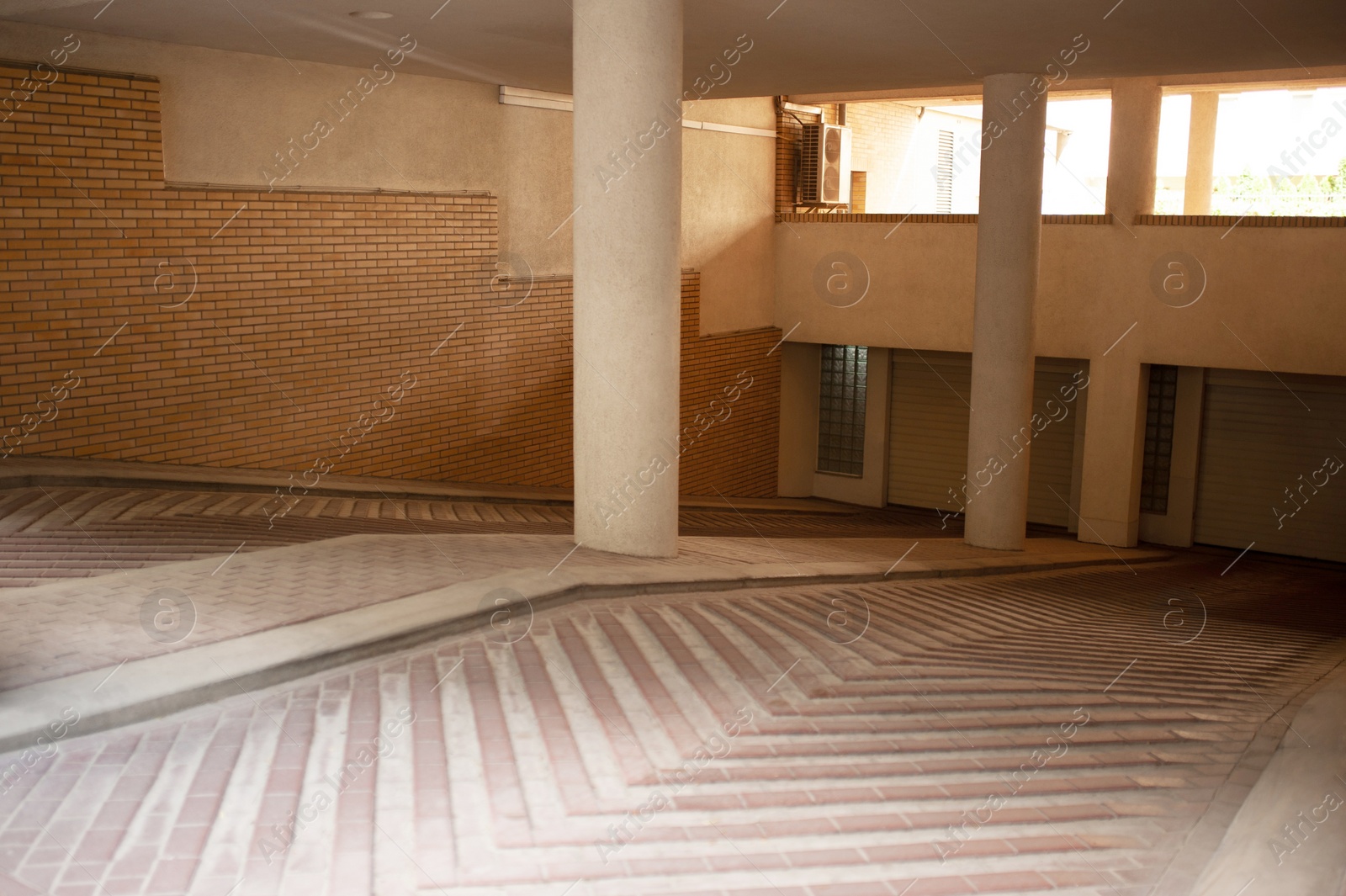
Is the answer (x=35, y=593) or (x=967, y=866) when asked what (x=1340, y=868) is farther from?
(x=35, y=593)

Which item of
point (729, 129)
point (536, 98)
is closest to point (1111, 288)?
point (729, 129)

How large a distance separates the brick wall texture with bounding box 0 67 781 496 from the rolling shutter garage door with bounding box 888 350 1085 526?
6.75 metres

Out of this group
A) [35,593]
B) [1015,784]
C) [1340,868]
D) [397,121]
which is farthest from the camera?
[397,121]

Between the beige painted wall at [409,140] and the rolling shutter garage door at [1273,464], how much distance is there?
23.8 ft

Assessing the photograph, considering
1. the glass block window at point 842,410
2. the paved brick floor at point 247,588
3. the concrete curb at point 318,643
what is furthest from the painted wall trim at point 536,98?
the glass block window at point 842,410

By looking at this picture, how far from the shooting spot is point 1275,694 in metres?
5.90

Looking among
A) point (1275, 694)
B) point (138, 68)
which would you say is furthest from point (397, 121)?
point (1275, 694)

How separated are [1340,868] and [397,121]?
1016 cm

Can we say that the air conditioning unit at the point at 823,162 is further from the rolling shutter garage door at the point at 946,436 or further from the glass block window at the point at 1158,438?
the glass block window at the point at 1158,438

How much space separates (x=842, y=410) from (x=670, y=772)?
1465 cm

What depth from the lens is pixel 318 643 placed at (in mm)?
5324

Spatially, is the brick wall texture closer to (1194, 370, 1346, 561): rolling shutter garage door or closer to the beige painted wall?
the beige painted wall

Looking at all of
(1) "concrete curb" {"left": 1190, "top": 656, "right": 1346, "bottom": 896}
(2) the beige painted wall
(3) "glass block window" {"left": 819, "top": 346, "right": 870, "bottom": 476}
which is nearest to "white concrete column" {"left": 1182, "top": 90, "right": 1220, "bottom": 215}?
(3) "glass block window" {"left": 819, "top": 346, "right": 870, "bottom": 476}

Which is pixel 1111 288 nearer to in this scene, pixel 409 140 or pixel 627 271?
pixel 409 140
